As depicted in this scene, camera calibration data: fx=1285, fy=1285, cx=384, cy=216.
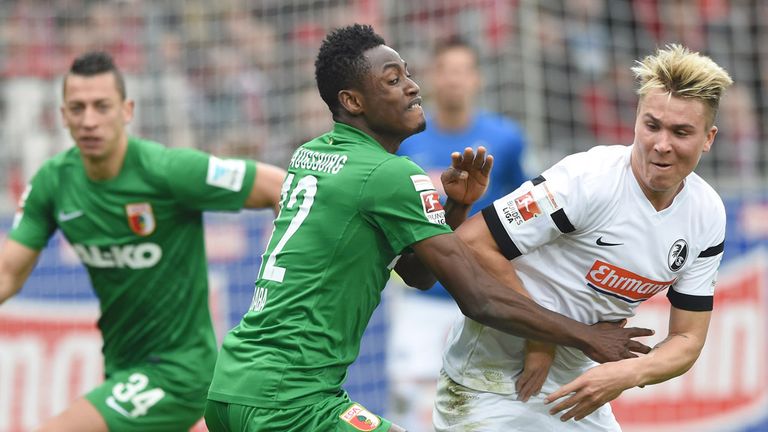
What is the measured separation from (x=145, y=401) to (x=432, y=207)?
2.47m

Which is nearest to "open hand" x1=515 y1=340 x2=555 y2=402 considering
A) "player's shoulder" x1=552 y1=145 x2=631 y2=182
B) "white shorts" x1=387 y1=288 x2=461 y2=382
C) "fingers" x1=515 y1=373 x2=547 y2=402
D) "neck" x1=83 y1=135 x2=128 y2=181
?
"fingers" x1=515 y1=373 x2=547 y2=402

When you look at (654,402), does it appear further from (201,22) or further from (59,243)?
(201,22)

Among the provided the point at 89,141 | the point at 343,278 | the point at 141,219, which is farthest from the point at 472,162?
the point at 89,141

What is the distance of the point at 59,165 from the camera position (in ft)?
21.4

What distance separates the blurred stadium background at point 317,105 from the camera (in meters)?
9.44

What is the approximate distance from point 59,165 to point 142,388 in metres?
1.21

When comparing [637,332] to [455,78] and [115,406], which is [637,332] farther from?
[455,78]

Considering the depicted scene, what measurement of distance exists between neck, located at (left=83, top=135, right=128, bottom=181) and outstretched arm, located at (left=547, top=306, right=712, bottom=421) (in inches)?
108

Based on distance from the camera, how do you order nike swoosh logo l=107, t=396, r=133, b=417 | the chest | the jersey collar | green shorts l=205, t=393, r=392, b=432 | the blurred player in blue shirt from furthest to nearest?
the blurred player in blue shirt
nike swoosh logo l=107, t=396, r=133, b=417
the chest
the jersey collar
green shorts l=205, t=393, r=392, b=432

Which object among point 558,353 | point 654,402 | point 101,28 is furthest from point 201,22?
point 558,353

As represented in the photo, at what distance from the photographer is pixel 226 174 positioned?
6305 mm

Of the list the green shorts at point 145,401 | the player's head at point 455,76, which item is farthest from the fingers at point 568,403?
the player's head at point 455,76

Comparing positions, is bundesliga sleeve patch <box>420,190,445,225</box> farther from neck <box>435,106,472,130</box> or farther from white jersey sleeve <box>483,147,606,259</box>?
neck <box>435,106,472,130</box>

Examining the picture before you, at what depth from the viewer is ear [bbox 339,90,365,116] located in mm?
4621
